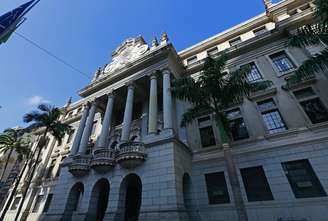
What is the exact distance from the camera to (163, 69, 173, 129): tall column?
15069mm

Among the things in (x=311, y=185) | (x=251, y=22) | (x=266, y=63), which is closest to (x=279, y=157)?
(x=311, y=185)

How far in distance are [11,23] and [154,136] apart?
11829mm

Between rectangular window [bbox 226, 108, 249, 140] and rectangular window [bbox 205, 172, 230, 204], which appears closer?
rectangular window [bbox 205, 172, 230, 204]

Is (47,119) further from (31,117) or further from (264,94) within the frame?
(264,94)

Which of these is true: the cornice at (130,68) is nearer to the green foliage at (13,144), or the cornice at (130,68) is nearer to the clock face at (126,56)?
the clock face at (126,56)

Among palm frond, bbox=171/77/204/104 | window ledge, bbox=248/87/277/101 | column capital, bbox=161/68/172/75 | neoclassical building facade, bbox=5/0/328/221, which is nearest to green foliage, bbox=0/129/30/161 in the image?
neoclassical building facade, bbox=5/0/328/221

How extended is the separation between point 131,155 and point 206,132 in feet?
24.5

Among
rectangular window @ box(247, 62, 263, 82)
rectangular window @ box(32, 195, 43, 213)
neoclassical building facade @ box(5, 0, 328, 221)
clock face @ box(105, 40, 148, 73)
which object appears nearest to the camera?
neoclassical building facade @ box(5, 0, 328, 221)

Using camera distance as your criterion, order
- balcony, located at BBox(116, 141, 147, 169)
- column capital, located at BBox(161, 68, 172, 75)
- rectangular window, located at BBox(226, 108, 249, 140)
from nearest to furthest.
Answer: balcony, located at BBox(116, 141, 147, 169)
rectangular window, located at BBox(226, 108, 249, 140)
column capital, located at BBox(161, 68, 172, 75)

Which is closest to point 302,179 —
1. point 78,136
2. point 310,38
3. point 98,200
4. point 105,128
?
point 310,38

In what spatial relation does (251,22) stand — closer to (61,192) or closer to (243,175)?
(243,175)

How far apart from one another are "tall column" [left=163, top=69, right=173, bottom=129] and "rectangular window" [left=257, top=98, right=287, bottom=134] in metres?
7.90

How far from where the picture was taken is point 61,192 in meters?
17.0

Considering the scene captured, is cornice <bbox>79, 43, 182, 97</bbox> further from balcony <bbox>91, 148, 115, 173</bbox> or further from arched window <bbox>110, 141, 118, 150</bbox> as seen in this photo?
balcony <bbox>91, 148, 115, 173</bbox>
